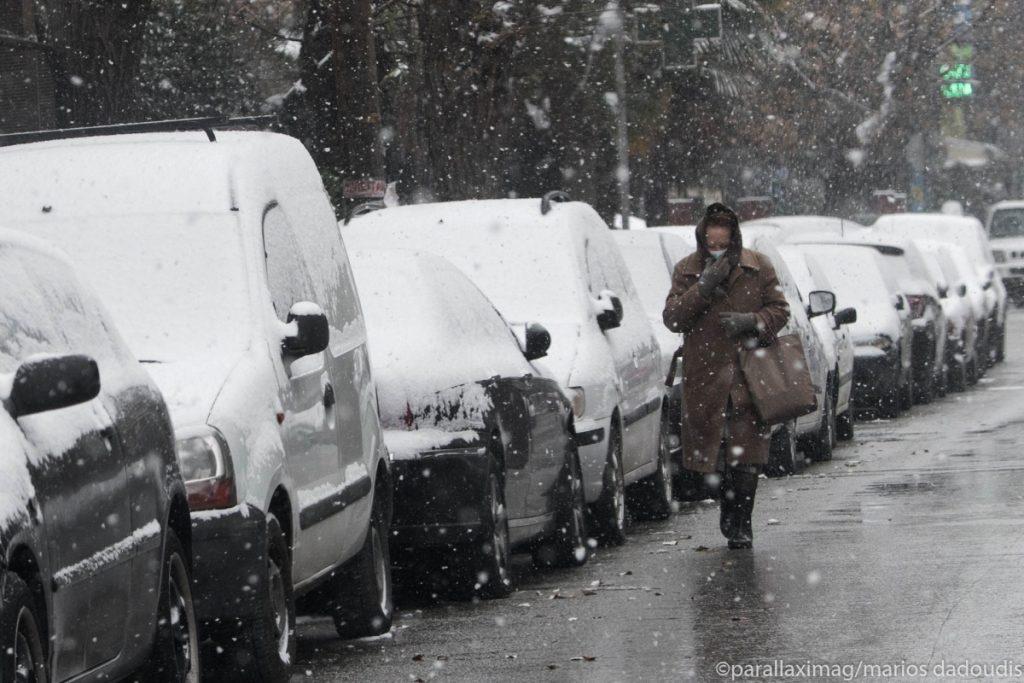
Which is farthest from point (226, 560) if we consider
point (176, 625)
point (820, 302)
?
point (820, 302)

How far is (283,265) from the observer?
823 cm

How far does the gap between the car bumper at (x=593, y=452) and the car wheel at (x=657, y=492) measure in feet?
5.75

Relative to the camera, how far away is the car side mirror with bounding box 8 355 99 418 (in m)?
5.20

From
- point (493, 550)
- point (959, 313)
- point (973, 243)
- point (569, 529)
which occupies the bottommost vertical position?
point (959, 313)

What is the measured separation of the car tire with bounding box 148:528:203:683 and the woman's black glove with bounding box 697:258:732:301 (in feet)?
15.9

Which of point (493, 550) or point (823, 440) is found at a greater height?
point (493, 550)

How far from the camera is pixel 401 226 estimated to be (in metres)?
12.4

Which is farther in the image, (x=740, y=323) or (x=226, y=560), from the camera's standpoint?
(x=740, y=323)

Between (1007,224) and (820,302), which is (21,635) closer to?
(820,302)

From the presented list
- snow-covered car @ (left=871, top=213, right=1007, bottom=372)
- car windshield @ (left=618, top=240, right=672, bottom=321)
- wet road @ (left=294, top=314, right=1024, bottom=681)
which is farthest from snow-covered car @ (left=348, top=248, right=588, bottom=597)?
snow-covered car @ (left=871, top=213, right=1007, bottom=372)

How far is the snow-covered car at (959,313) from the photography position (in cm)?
2583

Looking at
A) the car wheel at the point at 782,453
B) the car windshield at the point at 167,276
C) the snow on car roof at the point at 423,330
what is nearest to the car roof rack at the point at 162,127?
the car windshield at the point at 167,276

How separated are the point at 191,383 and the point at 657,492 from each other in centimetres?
643

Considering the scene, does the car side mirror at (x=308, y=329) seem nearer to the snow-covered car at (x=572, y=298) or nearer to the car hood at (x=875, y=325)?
the snow-covered car at (x=572, y=298)
